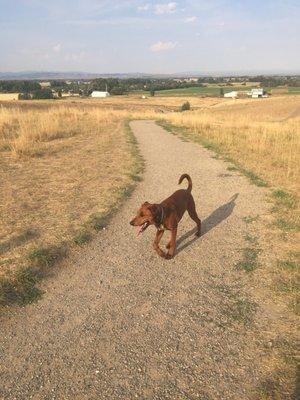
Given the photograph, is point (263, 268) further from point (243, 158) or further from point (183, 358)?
point (243, 158)

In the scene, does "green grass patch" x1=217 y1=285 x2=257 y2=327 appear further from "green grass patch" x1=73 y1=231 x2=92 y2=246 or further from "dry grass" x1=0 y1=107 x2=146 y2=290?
"dry grass" x1=0 y1=107 x2=146 y2=290

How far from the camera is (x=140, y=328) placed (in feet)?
12.4

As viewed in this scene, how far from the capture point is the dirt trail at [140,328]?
3109mm

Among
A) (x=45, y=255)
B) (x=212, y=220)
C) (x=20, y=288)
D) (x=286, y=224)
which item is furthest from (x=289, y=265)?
(x=20, y=288)

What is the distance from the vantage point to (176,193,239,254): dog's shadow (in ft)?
19.1

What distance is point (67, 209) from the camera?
23.0 feet

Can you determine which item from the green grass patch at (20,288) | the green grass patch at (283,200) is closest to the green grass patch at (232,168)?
the green grass patch at (283,200)

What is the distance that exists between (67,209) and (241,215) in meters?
2.95

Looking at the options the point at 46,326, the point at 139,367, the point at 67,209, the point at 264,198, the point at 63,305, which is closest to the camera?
the point at 139,367

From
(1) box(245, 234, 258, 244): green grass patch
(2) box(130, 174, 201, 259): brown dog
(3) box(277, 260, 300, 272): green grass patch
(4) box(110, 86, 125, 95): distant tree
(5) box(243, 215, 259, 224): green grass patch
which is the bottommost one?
(4) box(110, 86, 125, 95): distant tree

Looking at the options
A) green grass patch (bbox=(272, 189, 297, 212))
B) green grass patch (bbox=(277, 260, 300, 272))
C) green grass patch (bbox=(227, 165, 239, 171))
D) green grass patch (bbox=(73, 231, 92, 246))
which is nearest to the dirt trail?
green grass patch (bbox=(73, 231, 92, 246))

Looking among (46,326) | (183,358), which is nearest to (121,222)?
(46,326)

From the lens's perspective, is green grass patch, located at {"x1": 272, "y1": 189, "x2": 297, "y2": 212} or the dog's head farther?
green grass patch, located at {"x1": 272, "y1": 189, "x2": 297, "y2": 212}

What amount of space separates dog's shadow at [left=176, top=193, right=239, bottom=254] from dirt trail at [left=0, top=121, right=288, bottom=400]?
0.04m
